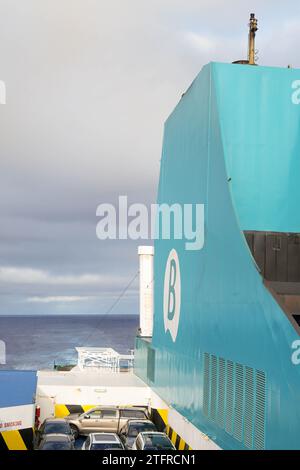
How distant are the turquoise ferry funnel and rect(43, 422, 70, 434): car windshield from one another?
3.81m

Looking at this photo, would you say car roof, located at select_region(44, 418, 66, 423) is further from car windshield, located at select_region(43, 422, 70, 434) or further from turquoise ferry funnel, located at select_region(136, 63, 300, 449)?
turquoise ferry funnel, located at select_region(136, 63, 300, 449)

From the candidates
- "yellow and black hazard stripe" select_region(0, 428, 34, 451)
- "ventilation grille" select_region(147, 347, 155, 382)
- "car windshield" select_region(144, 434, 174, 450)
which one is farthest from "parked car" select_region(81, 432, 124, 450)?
"ventilation grille" select_region(147, 347, 155, 382)

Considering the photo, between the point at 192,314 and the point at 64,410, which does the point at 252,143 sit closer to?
the point at 192,314

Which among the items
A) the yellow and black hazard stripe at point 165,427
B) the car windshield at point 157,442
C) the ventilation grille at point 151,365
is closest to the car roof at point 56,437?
the car windshield at point 157,442

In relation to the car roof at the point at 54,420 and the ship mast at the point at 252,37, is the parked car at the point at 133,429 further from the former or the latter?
the ship mast at the point at 252,37

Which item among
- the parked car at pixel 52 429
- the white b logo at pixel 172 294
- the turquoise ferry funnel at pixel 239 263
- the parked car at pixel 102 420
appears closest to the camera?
Answer: the turquoise ferry funnel at pixel 239 263

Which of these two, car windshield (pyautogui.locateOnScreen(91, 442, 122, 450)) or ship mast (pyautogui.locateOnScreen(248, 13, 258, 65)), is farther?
ship mast (pyautogui.locateOnScreen(248, 13, 258, 65))

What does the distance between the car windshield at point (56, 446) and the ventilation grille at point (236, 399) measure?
574 centimetres

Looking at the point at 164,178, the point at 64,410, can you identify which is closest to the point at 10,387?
the point at 64,410

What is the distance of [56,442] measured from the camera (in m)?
19.3

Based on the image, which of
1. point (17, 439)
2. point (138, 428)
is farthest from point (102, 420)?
point (17, 439)

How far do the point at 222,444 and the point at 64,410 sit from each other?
37.2 ft

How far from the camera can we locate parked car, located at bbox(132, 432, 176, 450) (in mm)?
18281

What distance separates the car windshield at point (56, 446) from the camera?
1893 centimetres
